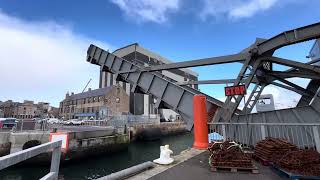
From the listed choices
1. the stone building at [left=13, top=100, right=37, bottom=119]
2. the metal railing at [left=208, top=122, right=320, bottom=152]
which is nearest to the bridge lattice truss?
the metal railing at [left=208, top=122, right=320, bottom=152]

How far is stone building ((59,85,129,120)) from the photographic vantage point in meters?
51.4

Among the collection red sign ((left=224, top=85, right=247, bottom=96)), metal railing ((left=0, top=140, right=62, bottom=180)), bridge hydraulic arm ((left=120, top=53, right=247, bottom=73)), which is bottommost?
metal railing ((left=0, top=140, right=62, bottom=180))

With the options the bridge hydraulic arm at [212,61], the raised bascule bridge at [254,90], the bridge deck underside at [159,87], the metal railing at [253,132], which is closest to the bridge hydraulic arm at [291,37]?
the raised bascule bridge at [254,90]

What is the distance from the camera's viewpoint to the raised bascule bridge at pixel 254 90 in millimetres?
8133

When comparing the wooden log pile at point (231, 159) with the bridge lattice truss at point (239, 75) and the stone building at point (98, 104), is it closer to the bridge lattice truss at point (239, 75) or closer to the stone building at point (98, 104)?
the bridge lattice truss at point (239, 75)

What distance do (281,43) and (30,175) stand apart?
17.0 m

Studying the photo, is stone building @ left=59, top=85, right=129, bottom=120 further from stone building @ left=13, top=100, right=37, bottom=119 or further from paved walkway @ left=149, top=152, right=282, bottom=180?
paved walkway @ left=149, top=152, right=282, bottom=180

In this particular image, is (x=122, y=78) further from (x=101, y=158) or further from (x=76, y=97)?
(x=76, y=97)

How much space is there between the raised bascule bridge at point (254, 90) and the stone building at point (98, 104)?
34.5 metres

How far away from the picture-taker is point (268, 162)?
5.38 meters

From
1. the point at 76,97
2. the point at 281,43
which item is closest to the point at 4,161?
Answer: the point at 281,43

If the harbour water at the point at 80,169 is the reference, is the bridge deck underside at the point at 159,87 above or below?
above

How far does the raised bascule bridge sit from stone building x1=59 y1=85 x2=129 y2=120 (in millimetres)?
34486

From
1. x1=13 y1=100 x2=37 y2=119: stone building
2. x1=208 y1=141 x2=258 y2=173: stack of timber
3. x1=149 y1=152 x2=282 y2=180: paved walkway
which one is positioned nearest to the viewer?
x1=149 y1=152 x2=282 y2=180: paved walkway
